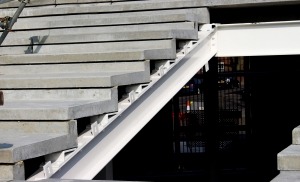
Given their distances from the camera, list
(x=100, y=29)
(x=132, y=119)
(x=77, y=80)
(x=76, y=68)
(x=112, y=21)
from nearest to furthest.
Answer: (x=77, y=80) < (x=132, y=119) < (x=76, y=68) < (x=100, y=29) < (x=112, y=21)

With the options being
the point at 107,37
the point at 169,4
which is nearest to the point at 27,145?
the point at 107,37

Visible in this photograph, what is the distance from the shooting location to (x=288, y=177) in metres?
3.67

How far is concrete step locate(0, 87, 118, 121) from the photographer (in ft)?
13.0

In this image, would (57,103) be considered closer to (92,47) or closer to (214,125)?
(92,47)

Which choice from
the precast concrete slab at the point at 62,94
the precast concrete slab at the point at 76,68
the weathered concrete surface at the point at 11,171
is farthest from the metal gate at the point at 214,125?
the weathered concrete surface at the point at 11,171

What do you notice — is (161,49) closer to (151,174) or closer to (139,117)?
(139,117)

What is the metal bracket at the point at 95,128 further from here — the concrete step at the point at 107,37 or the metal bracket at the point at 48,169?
the concrete step at the point at 107,37

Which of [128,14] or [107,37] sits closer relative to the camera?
[107,37]

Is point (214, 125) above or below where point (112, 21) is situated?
below

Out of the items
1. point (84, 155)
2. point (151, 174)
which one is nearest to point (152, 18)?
point (84, 155)

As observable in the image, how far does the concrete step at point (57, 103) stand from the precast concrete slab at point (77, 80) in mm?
46

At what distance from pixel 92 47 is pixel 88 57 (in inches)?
22.6

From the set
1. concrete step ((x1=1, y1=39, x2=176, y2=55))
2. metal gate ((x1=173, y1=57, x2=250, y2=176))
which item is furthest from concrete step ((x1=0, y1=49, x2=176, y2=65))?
metal gate ((x1=173, y1=57, x2=250, y2=176))

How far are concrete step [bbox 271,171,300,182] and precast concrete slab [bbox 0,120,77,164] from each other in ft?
4.37
